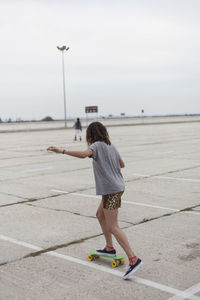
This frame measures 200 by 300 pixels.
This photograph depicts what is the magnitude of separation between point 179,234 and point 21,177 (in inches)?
277

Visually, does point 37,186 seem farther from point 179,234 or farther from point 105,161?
point 105,161

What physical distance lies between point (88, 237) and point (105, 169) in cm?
176

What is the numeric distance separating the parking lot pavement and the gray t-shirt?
3.12 ft

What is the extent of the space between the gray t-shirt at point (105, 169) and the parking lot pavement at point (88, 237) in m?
0.95

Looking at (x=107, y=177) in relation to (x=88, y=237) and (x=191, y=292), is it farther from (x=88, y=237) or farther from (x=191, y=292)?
(x=88, y=237)

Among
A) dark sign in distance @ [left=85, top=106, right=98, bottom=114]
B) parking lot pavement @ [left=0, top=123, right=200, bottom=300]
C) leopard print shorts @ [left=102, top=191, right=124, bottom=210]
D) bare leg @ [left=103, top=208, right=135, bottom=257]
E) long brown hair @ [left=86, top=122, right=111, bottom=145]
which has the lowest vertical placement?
parking lot pavement @ [left=0, top=123, right=200, bottom=300]

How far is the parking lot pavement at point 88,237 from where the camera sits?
171 inches

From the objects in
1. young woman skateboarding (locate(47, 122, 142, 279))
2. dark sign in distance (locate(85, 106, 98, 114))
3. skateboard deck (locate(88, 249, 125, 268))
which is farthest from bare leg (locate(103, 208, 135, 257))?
dark sign in distance (locate(85, 106, 98, 114))

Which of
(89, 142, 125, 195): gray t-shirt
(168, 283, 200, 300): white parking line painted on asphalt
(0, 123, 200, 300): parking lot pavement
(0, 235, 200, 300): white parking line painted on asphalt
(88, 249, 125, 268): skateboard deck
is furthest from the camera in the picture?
(88, 249, 125, 268): skateboard deck

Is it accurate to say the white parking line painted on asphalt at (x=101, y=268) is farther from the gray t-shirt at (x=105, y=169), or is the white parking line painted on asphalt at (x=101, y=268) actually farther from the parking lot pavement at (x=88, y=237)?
the gray t-shirt at (x=105, y=169)

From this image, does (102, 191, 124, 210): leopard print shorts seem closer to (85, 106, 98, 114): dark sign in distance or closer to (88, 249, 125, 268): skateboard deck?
(88, 249, 125, 268): skateboard deck

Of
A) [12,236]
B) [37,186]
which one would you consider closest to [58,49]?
[37,186]

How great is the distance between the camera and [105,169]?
4.67 m

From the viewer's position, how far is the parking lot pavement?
434 centimetres
